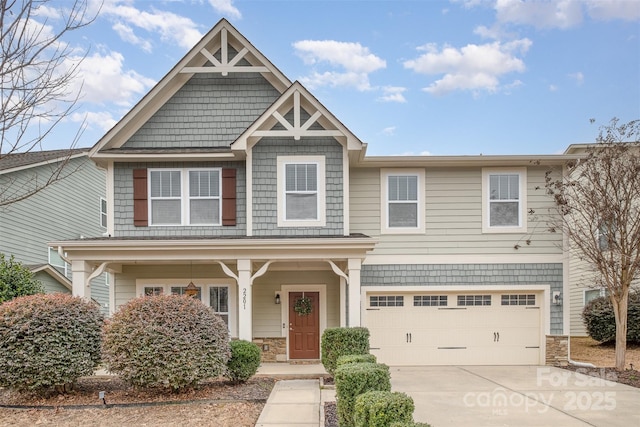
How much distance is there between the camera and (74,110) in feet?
20.1

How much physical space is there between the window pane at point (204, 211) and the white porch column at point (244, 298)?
1.83 meters

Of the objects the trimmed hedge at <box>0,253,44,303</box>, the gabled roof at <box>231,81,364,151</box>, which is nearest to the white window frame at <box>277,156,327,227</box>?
the gabled roof at <box>231,81,364,151</box>

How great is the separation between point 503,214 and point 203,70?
29.0 feet

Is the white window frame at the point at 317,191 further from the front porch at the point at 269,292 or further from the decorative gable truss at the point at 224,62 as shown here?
the decorative gable truss at the point at 224,62

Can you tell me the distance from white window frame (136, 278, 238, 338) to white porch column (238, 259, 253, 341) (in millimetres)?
1886

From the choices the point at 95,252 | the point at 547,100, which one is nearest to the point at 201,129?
the point at 95,252

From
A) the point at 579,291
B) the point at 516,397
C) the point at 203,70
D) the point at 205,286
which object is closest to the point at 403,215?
the point at 516,397

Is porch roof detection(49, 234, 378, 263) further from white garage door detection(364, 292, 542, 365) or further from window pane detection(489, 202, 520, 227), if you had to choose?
window pane detection(489, 202, 520, 227)

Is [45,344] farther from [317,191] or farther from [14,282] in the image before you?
[317,191]

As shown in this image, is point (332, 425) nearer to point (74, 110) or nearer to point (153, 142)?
point (74, 110)

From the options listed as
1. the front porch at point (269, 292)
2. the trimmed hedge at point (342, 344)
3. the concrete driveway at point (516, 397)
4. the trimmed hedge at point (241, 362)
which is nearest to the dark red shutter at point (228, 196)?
the front porch at point (269, 292)

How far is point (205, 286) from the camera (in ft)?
43.8

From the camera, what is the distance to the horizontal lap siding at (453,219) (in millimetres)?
13141

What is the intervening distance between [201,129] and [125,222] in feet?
10.2
